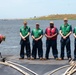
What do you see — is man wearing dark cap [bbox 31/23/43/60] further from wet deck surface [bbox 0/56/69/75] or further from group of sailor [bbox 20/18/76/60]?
wet deck surface [bbox 0/56/69/75]

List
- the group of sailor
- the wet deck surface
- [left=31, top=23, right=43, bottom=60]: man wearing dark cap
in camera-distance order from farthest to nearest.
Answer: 1. [left=31, top=23, right=43, bottom=60]: man wearing dark cap
2. the group of sailor
3. the wet deck surface

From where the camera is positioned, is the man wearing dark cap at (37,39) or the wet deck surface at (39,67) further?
the man wearing dark cap at (37,39)

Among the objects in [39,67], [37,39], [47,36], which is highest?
[47,36]

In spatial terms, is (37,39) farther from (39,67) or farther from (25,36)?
(39,67)

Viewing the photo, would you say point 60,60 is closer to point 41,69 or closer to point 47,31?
point 47,31

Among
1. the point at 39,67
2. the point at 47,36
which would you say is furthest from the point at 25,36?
the point at 39,67

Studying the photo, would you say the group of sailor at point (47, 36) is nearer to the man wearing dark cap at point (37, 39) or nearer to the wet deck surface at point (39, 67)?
the man wearing dark cap at point (37, 39)

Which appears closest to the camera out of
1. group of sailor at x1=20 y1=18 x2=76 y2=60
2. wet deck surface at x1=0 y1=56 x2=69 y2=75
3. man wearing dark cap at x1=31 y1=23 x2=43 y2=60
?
wet deck surface at x1=0 y1=56 x2=69 y2=75

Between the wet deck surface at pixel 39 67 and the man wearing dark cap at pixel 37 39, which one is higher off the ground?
the man wearing dark cap at pixel 37 39

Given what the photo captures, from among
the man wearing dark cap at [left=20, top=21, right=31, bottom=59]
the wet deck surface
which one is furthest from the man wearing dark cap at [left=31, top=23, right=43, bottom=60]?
the wet deck surface

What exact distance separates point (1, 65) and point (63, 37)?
579 centimetres

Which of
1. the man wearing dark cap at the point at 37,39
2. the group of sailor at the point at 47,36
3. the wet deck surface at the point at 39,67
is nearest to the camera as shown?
the wet deck surface at the point at 39,67

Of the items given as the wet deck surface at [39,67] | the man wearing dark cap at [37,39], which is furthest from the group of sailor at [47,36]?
the wet deck surface at [39,67]

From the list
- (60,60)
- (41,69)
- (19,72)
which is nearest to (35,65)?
(41,69)
